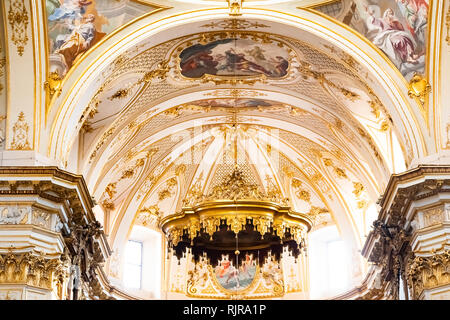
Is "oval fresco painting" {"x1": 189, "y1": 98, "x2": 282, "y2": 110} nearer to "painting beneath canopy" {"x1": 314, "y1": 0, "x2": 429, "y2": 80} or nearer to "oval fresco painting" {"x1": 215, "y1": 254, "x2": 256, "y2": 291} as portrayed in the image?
"painting beneath canopy" {"x1": 314, "y1": 0, "x2": 429, "y2": 80}

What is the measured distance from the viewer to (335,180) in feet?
70.8

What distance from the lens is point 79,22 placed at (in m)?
15.0

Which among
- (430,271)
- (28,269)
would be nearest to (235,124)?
(430,271)

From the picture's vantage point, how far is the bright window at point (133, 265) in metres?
23.1

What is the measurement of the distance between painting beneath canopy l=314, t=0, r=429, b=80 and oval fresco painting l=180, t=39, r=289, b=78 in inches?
76.1

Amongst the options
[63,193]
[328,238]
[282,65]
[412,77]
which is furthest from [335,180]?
[63,193]

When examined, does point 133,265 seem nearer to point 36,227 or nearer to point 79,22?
point 36,227

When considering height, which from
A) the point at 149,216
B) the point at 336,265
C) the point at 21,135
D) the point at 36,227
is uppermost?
the point at 149,216

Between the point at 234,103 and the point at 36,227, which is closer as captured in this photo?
the point at 36,227

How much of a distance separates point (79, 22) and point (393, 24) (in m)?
5.38

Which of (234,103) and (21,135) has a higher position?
(234,103)

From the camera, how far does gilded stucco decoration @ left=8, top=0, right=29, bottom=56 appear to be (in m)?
14.5

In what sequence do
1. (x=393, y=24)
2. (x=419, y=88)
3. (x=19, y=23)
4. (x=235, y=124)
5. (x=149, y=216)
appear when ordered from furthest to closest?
1. (x=149, y=216)
2. (x=235, y=124)
3. (x=419, y=88)
4. (x=393, y=24)
5. (x=19, y=23)
